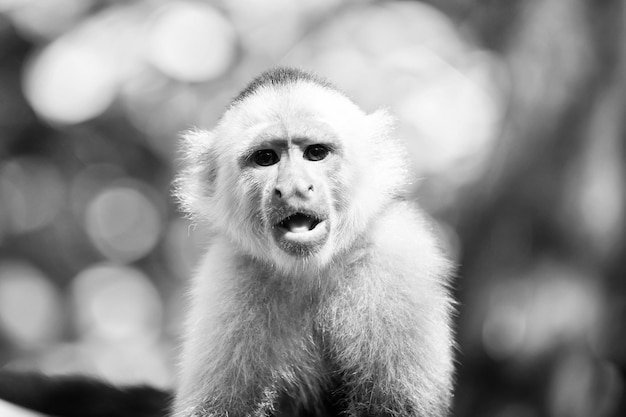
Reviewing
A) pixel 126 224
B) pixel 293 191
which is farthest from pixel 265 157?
pixel 126 224

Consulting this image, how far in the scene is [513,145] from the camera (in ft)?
25.6

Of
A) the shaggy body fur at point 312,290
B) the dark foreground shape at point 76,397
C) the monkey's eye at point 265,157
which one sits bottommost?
the dark foreground shape at point 76,397

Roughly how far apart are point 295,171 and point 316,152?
0.27 meters

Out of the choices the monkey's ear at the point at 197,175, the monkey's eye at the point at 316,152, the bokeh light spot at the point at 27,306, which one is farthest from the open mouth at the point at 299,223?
the bokeh light spot at the point at 27,306

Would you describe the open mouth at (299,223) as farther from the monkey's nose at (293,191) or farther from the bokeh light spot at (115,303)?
the bokeh light spot at (115,303)

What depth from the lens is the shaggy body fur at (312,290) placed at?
390 centimetres

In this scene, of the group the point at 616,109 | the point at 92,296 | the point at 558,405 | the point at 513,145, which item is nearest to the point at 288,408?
the point at 558,405

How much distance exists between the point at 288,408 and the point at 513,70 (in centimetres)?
558

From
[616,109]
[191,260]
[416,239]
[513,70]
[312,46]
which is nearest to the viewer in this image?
[416,239]

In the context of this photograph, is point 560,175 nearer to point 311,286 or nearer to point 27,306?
point 311,286

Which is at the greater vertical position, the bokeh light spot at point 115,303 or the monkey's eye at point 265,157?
the monkey's eye at point 265,157

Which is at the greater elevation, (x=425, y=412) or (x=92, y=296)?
(x=425, y=412)

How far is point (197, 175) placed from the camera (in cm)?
468

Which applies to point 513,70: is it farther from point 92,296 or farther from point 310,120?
point 92,296
